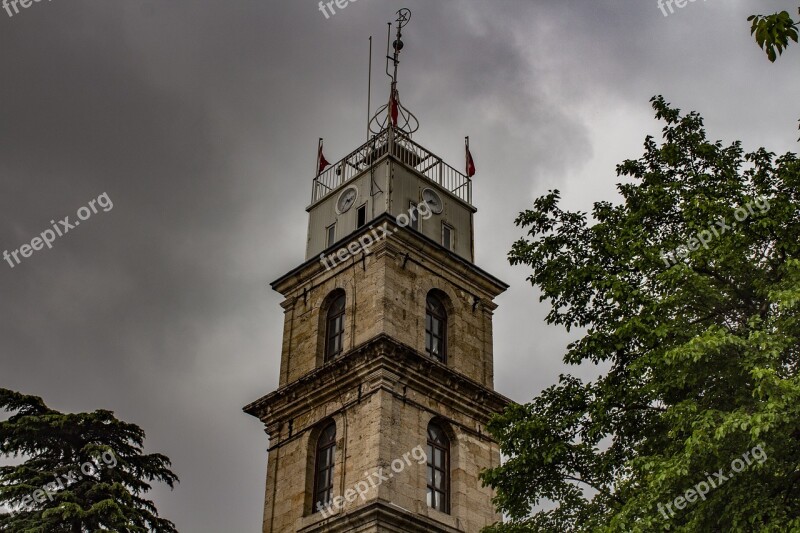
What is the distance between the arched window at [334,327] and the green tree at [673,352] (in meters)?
12.3

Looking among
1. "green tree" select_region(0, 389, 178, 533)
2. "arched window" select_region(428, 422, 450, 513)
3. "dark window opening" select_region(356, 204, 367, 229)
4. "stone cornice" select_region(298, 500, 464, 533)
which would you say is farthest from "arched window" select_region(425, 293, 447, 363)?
"green tree" select_region(0, 389, 178, 533)

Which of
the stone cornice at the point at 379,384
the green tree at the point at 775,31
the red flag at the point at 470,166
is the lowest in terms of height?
the green tree at the point at 775,31

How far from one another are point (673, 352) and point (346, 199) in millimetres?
19874

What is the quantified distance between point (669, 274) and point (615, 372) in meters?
2.40

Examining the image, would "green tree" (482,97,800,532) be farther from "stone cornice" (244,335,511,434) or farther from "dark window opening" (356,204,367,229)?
"dark window opening" (356,204,367,229)

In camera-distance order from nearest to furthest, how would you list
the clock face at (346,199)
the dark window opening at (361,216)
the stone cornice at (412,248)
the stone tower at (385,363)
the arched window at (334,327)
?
the stone tower at (385,363) < the arched window at (334,327) < the stone cornice at (412,248) < the dark window opening at (361,216) < the clock face at (346,199)

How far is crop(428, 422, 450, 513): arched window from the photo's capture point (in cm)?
2925

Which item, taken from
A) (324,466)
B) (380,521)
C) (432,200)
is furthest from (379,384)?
(432,200)

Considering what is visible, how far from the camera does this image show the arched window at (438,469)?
29.2 meters

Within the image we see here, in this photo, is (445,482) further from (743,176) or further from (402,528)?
(743,176)

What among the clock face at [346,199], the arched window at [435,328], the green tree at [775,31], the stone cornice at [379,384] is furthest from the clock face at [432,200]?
the green tree at [775,31]

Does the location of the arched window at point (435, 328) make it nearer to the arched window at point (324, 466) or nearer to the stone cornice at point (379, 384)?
the stone cornice at point (379, 384)

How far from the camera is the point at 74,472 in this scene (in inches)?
990

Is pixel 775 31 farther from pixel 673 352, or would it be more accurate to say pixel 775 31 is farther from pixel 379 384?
pixel 379 384
